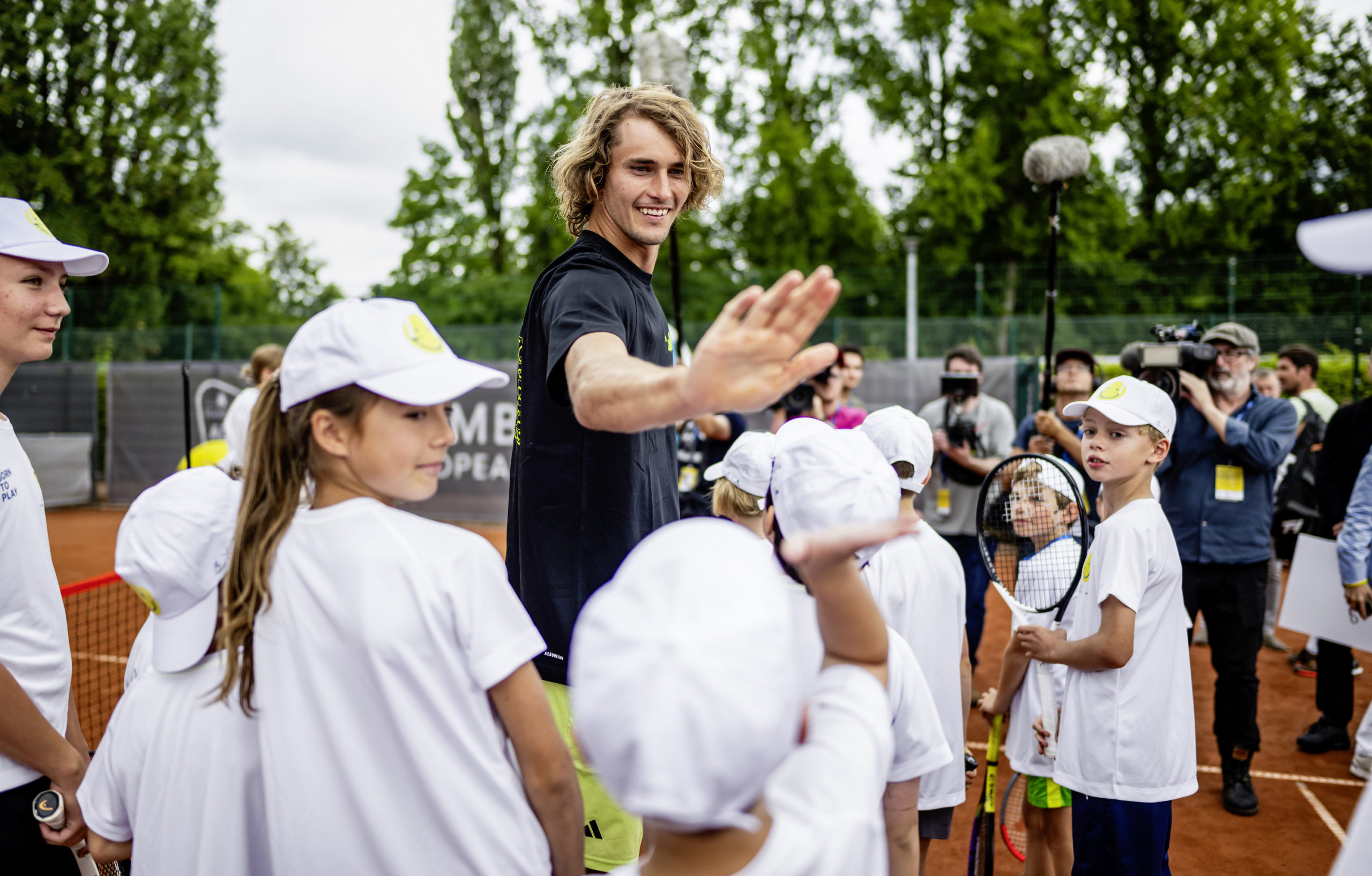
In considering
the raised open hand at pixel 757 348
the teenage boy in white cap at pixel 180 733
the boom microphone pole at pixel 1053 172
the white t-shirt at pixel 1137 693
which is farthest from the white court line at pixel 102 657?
the raised open hand at pixel 757 348

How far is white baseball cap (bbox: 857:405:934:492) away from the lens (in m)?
2.85

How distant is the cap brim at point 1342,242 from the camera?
1.16 metres

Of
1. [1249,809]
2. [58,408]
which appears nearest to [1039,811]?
[1249,809]

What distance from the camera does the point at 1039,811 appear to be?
10.6ft

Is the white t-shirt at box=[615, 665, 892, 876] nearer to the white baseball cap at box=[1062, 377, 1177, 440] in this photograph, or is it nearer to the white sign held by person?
the white baseball cap at box=[1062, 377, 1177, 440]

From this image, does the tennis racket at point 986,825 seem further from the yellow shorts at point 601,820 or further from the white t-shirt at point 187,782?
the white t-shirt at point 187,782

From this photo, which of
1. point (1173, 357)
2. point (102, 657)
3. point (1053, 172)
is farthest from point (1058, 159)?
point (102, 657)

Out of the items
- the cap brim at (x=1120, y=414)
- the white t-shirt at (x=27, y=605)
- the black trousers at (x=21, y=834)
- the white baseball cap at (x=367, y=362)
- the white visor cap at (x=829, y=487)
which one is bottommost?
the black trousers at (x=21, y=834)

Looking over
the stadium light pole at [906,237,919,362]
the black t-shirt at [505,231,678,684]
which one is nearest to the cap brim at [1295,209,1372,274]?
the black t-shirt at [505,231,678,684]

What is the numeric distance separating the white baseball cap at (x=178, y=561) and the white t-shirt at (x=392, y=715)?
1.05 ft

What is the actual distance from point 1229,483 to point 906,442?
9.37 ft

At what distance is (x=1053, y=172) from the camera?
5.08 meters

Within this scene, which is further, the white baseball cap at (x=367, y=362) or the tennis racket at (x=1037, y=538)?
the tennis racket at (x=1037, y=538)

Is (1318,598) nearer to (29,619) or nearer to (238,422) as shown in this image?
(29,619)
